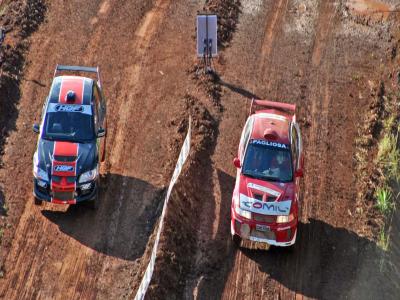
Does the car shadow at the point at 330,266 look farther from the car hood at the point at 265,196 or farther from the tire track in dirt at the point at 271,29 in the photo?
the tire track in dirt at the point at 271,29

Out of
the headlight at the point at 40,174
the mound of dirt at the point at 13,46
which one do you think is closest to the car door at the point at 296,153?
the headlight at the point at 40,174

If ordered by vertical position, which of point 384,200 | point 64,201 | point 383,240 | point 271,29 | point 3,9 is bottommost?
point 383,240

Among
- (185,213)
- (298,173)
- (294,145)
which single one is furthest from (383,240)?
(185,213)

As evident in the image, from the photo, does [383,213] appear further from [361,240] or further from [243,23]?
[243,23]

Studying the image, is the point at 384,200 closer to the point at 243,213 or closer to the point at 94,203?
the point at 243,213

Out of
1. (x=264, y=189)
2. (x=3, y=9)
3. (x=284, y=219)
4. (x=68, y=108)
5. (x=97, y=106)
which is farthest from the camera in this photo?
(x=3, y=9)

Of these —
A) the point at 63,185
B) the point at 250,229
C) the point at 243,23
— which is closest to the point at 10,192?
the point at 63,185

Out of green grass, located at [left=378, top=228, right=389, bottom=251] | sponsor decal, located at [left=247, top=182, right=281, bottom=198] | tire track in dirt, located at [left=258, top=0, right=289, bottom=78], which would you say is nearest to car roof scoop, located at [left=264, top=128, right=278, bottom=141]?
sponsor decal, located at [left=247, top=182, right=281, bottom=198]

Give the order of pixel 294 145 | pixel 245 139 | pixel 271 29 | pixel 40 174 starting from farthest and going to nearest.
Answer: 1. pixel 271 29
2. pixel 245 139
3. pixel 294 145
4. pixel 40 174
